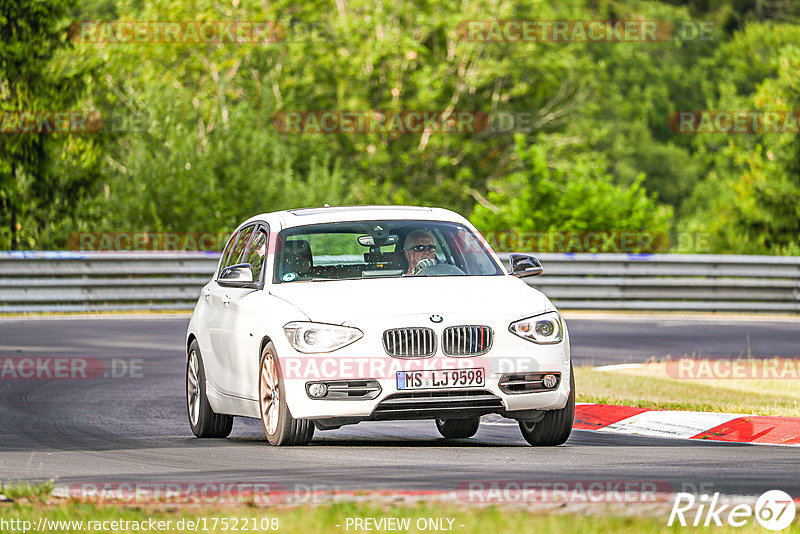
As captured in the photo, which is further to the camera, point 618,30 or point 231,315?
point 618,30

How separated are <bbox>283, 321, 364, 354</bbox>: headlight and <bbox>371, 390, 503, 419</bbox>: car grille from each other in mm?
446

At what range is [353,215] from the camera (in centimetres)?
1120

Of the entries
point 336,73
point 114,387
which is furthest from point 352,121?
point 114,387

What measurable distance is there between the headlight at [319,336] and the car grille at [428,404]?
446 millimetres

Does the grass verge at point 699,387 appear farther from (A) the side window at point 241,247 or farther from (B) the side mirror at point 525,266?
(A) the side window at point 241,247

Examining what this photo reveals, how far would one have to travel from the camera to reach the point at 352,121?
160 ft

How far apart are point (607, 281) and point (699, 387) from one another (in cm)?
1253

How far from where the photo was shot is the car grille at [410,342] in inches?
375

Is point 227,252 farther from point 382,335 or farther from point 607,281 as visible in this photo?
point 607,281

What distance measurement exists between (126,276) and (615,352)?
10.5m

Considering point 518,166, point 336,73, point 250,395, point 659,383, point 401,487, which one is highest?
point 401,487

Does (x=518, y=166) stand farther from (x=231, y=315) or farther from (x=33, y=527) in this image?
(x=33, y=527)
